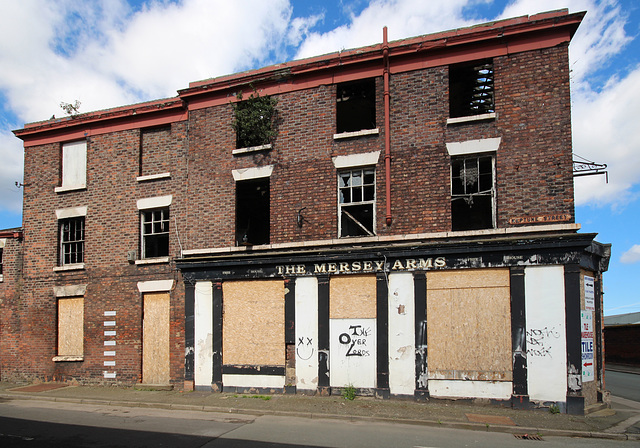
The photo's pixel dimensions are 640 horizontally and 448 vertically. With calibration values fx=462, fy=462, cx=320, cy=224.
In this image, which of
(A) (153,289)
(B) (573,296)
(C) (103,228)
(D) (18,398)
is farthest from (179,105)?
(B) (573,296)

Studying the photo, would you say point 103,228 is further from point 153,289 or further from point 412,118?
point 412,118

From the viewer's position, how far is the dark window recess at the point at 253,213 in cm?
1511

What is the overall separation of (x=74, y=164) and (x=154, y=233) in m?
4.34

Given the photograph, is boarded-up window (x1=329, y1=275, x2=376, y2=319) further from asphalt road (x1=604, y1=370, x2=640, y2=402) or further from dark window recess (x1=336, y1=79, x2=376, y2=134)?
asphalt road (x1=604, y1=370, x2=640, y2=402)

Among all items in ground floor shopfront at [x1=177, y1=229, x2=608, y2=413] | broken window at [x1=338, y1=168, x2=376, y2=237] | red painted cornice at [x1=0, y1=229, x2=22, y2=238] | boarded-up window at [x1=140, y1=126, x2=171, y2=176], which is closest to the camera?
ground floor shopfront at [x1=177, y1=229, x2=608, y2=413]

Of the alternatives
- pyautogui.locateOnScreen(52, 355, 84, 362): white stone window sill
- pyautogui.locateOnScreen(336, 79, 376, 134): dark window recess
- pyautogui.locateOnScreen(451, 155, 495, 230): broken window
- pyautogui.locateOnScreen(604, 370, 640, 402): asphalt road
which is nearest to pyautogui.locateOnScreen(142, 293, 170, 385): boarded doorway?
pyautogui.locateOnScreen(52, 355, 84, 362): white stone window sill

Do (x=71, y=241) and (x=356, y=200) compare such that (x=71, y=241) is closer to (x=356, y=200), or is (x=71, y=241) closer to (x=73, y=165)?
(x=73, y=165)

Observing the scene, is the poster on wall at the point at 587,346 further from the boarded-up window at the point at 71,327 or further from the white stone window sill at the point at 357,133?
the boarded-up window at the point at 71,327

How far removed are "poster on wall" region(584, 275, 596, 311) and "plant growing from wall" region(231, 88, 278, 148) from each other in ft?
30.2

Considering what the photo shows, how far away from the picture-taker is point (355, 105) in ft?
49.4

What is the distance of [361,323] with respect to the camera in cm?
1205

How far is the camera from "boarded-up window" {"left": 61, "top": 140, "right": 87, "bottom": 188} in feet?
52.7

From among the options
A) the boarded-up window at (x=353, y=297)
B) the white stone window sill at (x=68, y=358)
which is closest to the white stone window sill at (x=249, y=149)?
the boarded-up window at (x=353, y=297)

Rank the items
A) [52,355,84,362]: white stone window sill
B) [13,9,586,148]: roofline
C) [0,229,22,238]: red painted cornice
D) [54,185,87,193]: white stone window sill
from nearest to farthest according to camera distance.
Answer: [13,9,586,148]: roofline
[52,355,84,362]: white stone window sill
[54,185,87,193]: white stone window sill
[0,229,22,238]: red painted cornice
